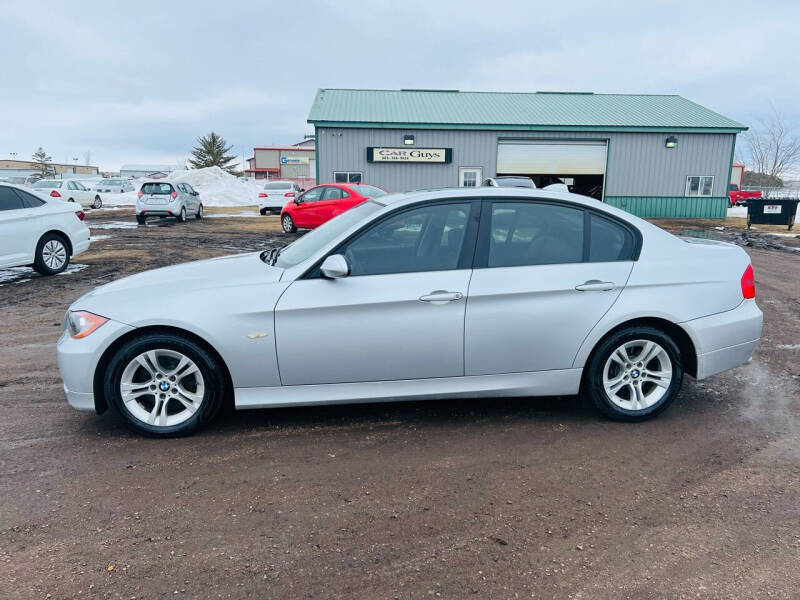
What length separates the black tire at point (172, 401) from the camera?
385 centimetres

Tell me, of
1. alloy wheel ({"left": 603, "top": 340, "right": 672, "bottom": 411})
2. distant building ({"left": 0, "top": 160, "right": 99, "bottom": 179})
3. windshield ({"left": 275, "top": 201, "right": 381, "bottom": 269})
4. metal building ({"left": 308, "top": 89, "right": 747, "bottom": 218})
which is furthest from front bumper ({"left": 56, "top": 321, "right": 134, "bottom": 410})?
distant building ({"left": 0, "top": 160, "right": 99, "bottom": 179})

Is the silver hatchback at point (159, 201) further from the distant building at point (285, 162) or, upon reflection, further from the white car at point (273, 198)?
the distant building at point (285, 162)

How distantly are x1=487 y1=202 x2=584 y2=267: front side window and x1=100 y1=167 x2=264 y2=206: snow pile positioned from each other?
36.6m

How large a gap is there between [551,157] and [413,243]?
26.1 metres

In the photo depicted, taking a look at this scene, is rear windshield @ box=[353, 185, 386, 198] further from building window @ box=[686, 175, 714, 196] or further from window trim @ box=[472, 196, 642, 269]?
building window @ box=[686, 175, 714, 196]

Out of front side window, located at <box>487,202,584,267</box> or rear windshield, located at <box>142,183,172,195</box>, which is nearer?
front side window, located at <box>487,202,584,267</box>

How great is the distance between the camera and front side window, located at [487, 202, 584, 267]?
163 inches

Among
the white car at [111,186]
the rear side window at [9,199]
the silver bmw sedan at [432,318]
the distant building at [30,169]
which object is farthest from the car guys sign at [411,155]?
the distant building at [30,169]

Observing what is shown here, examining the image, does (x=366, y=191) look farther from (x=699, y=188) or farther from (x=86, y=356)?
(x=699, y=188)

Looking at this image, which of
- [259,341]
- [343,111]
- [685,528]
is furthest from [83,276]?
[343,111]

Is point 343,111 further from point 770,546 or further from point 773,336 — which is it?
point 770,546

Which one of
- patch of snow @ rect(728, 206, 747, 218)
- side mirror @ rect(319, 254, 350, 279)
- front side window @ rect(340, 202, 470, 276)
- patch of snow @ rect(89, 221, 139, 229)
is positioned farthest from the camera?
patch of snow @ rect(728, 206, 747, 218)

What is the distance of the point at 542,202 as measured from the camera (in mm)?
4312

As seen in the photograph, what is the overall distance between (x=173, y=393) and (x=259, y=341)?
0.69m
